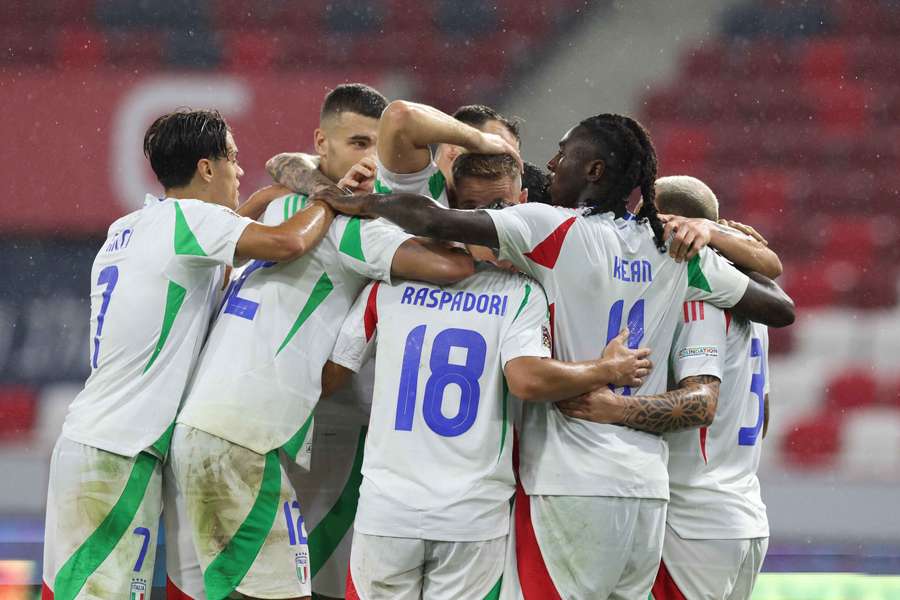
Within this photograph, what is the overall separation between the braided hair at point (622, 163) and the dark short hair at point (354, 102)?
0.79 m

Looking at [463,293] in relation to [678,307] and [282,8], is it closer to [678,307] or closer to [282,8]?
[678,307]

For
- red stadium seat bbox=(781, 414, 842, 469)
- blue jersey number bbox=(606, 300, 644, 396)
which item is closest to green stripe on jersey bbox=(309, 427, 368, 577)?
blue jersey number bbox=(606, 300, 644, 396)

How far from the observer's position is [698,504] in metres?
3.06

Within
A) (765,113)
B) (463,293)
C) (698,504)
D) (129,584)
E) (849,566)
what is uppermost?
(765,113)

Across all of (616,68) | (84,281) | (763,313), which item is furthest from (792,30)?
(763,313)

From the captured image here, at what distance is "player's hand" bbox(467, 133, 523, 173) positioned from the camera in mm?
2900

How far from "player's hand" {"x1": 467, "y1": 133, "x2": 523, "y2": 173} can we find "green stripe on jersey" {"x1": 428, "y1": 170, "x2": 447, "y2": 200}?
0.74 ft

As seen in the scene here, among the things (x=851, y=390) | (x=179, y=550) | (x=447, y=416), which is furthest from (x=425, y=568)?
(x=851, y=390)

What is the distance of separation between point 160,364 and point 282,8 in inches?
252

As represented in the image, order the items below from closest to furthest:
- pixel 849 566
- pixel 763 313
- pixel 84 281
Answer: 1. pixel 763 313
2. pixel 849 566
3. pixel 84 281

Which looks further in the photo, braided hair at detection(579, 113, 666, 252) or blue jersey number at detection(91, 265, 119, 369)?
blue jersey number at detection(91, 265, 119, 369)

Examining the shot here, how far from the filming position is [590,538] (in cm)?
272

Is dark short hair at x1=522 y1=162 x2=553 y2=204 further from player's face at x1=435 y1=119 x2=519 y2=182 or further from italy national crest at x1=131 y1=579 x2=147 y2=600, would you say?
italy national crest at x1=131 y1=579 x2=147 y2=600

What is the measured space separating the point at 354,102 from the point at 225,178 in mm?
479
